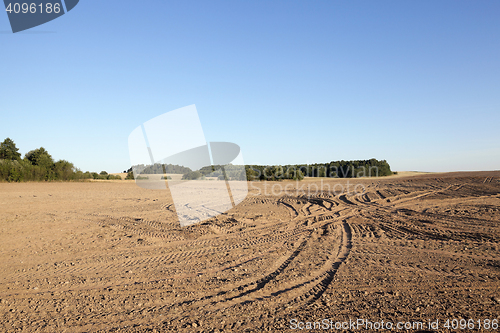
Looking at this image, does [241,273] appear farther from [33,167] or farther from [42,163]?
[42,163]

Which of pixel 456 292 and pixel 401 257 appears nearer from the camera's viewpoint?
pixel 456 292

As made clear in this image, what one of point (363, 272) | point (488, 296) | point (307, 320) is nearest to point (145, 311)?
point (307, 320)

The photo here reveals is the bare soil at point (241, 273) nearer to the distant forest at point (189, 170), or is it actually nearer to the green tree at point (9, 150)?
the distant forest at point (189, 170)

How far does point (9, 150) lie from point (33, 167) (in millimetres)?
10760

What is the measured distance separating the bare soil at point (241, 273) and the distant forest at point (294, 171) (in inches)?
1011

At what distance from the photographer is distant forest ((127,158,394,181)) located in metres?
39.6

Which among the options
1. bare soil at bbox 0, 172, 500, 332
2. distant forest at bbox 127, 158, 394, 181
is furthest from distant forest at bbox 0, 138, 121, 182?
bare soil at bbox 0, 172, 500, 332

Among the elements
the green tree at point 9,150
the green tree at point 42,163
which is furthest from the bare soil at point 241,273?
the green tree at point 9,150

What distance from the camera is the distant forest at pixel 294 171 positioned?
39.6 meters

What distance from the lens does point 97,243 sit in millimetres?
7430

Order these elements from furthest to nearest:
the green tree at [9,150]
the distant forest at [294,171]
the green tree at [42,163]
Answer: the distant forest at [294,171], the green tree at [9,150], the green tree at [42,163]

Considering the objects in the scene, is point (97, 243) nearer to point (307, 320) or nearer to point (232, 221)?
point (232, 221)

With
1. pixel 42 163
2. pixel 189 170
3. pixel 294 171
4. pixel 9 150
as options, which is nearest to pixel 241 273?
pixel 42 163

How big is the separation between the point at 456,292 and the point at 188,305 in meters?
4.10
